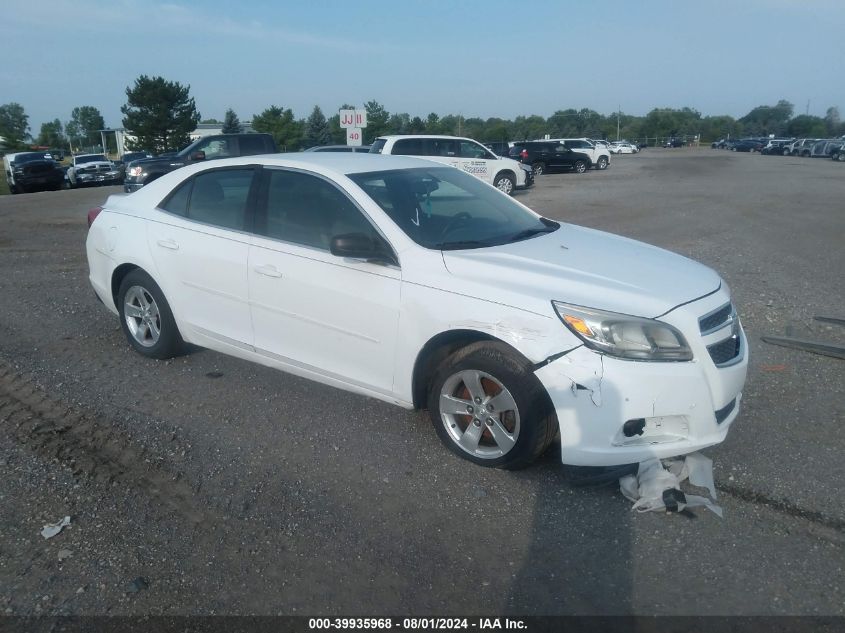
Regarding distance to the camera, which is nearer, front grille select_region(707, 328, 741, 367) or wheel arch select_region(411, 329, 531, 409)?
front grille select_region(707, 328, 741, 367)

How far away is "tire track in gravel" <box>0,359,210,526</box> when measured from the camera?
3.80 meters

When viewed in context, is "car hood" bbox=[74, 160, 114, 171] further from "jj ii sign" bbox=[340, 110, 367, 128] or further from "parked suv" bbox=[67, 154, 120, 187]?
"jj ii sign" bbox=[340, 110, 367, 128]

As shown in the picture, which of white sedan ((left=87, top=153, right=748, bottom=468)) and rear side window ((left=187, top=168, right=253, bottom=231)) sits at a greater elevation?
rear side window ((left=187, top=168, right=253, bottom=231))

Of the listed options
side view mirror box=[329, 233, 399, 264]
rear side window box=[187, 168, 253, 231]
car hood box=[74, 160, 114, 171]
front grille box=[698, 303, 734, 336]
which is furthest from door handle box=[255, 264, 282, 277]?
car hood box=[74, 160, 114, 171]

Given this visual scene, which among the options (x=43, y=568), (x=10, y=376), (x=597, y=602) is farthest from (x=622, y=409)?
(x=10, y=376)

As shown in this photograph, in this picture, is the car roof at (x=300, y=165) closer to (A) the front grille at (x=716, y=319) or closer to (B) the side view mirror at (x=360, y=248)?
(B) the side view mirror at (x=360, y=248)

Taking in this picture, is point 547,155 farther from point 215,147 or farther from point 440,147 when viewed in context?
point 215,147

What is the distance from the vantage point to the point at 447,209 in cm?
482

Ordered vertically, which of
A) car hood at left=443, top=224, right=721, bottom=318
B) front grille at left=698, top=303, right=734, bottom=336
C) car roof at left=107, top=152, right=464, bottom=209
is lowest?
front grille at left=698, top=303, right=734, bottom=336

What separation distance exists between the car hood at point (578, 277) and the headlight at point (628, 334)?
53mm

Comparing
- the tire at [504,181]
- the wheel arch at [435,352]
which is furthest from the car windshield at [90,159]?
the wheel arch at [435,352]

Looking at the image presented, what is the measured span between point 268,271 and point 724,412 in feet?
9.21

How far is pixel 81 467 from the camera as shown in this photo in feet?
13.2

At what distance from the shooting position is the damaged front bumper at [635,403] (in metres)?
3.50
